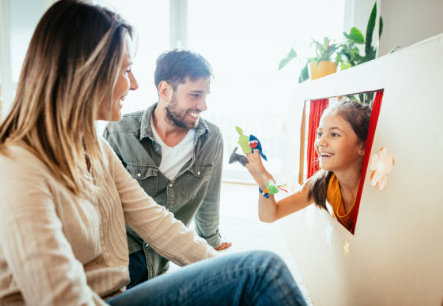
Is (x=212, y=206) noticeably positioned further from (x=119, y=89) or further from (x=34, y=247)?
(x=34, y=247)

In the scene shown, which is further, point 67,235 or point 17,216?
point 67,235

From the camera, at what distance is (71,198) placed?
23.9 inches

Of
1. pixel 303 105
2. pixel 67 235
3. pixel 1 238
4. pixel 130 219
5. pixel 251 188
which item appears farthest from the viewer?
pixel 251 188

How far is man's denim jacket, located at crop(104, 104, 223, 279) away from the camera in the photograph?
1263 mm

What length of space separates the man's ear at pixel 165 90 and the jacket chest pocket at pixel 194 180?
0.38 meters

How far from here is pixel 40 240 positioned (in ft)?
1.60

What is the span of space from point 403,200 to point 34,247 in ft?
2.62

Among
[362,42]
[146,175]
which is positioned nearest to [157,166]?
[146,175]

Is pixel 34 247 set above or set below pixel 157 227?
above

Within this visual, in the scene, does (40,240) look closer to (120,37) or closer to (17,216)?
(17,216)

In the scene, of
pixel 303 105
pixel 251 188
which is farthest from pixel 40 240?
pixel 251 188

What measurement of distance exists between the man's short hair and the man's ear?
2 centimetres

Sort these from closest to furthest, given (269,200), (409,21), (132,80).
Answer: (132,80) < (269,200) < (409,21)

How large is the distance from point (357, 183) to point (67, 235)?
2.79 ft
